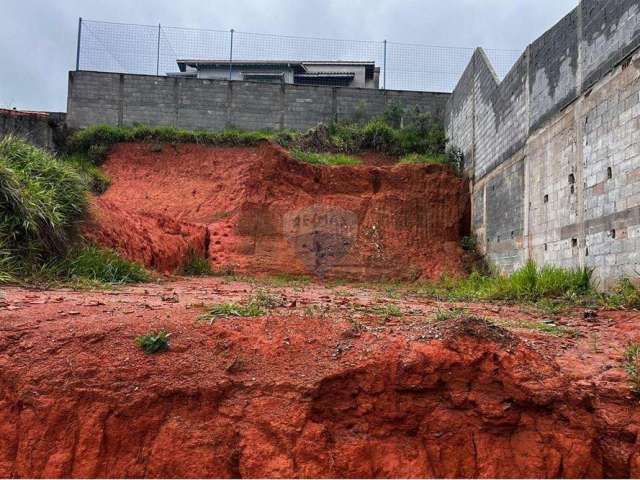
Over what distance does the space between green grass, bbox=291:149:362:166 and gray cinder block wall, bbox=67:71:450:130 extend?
219cm

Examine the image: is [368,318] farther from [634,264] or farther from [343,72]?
[343,72]

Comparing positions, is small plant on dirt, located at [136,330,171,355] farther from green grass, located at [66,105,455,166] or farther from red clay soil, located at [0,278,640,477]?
green grass, located at [66,105,455,166]

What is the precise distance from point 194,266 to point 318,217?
3.23 m

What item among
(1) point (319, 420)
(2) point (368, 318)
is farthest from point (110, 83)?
(1) point (319, 420)

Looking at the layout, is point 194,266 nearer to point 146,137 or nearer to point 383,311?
point 383,311

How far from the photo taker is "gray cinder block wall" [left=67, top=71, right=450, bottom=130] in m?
15.3

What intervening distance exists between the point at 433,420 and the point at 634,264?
154 inches

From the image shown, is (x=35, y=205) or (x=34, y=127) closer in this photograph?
(x=35, y=205)

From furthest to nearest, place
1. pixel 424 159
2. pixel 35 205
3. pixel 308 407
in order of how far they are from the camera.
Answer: pixel 424 159
pixel 35 205
pixel 308 407

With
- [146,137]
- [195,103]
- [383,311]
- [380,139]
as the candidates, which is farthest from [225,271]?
[195,103]

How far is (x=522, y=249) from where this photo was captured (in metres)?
8.95

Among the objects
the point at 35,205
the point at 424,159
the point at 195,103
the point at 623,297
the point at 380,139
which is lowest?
the point at 623,297

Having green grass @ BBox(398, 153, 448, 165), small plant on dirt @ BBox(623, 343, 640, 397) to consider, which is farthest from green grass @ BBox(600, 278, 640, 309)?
green grass @ BBox(398, 153, 448, 165)

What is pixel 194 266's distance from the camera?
33.8 ft
